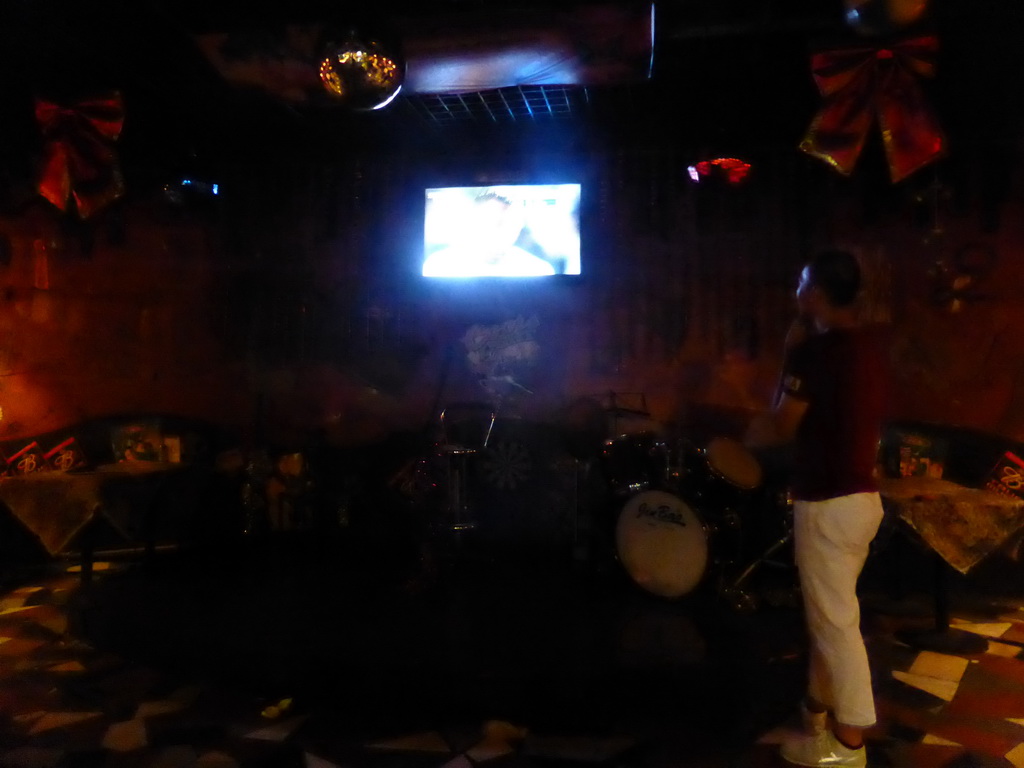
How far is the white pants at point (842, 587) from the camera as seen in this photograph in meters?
2.63

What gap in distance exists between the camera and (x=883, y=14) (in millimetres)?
3125

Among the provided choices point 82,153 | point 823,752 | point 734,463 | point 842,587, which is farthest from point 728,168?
point 82,153

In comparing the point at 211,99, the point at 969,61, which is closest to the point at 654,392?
the point at 969,61

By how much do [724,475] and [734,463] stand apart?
175 millimetres

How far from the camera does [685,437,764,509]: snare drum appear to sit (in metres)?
4.43

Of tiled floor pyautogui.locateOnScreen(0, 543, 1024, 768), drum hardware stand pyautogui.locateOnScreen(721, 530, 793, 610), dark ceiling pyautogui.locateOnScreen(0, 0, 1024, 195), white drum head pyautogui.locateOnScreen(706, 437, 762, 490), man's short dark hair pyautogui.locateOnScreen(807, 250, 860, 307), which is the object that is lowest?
tiled floor pyautogui.locateOnScreen(0, 543, 1024, 768)

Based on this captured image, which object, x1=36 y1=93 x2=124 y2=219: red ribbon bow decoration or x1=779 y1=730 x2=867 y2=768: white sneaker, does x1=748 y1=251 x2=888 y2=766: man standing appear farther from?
x1=36 y1=93 x2=124 y2=219: red ribbon bow decoration

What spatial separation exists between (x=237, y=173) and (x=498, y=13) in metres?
3.69

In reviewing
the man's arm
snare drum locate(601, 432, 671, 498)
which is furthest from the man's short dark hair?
snare drum locate(601, 432, 671, 498)

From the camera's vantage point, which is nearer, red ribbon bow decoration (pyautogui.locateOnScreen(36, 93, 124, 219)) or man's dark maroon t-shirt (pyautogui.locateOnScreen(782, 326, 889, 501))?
man's dark maroon t-shirt (pyautogui.locateOnScreen(782, 326, 889, 501))

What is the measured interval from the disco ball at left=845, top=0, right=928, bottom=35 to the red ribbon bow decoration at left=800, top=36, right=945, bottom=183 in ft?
3.72

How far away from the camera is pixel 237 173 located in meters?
6.64

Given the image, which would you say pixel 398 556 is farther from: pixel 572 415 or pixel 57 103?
pixel 57 103

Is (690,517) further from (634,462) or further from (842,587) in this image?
(842,587)
